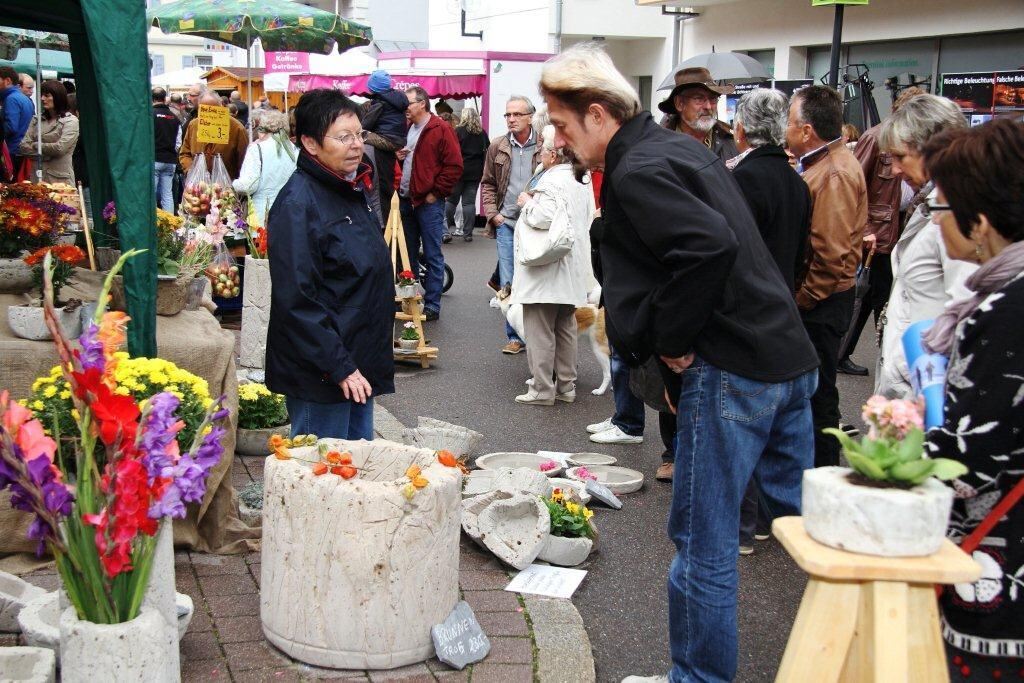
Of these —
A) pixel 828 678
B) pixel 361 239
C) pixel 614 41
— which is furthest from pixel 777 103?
pixel 614 41

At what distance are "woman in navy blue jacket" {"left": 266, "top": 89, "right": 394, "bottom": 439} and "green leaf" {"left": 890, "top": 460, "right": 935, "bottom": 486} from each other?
2409mm

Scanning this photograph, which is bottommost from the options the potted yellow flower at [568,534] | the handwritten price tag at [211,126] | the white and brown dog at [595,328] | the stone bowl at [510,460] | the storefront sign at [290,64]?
the stone bowl at [510,460]

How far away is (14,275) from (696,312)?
3162mm

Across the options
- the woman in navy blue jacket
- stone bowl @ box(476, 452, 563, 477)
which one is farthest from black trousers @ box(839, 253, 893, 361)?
the woman in navy blue jacket

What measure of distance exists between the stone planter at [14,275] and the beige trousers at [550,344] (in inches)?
142

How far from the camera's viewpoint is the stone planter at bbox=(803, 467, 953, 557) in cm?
209

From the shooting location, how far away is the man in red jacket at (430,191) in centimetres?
1055

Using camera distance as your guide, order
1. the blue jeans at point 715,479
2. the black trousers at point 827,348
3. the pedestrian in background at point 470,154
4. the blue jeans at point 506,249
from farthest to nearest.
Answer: the pedestrian in background at point 470,154, the blue jeans at point 506,249, the black trousers at point 827,348, the blue jeans at point 715,479

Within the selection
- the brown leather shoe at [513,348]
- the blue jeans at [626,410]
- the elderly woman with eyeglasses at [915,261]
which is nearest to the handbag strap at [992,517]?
the elderly woman with eyeglasses at [915,261]

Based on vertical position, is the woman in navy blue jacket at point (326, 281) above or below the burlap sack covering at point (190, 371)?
above

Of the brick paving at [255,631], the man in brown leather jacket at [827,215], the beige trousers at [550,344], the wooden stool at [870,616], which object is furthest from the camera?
the beige trousers at [550,344]

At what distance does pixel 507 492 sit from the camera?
4.98 m

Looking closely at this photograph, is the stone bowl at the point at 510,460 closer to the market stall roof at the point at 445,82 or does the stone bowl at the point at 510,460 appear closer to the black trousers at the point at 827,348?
the black trousers at the point at 827,348

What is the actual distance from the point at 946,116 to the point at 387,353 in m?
2.56
